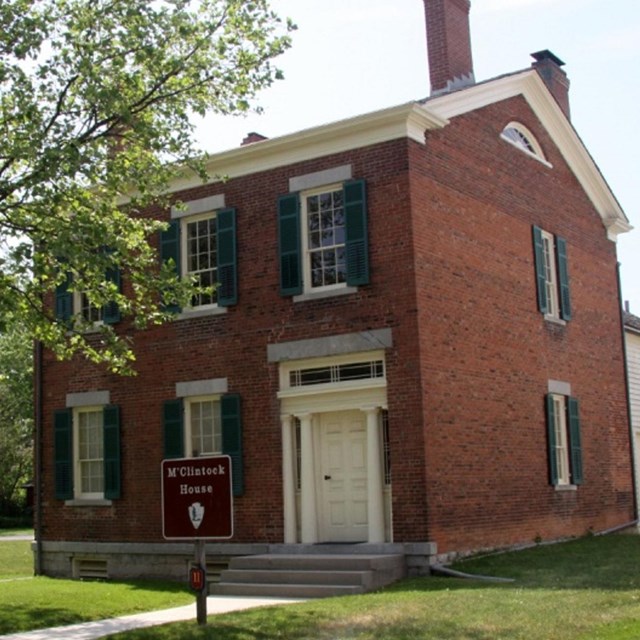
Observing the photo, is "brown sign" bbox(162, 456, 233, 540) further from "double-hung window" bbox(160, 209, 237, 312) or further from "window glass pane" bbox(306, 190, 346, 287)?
"double-hung window" bbox(160, 209, 237, 312)

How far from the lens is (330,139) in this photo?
17.7 metres

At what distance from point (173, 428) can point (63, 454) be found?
9.26 ft

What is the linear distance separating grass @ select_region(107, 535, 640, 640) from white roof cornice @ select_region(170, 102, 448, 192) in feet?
22.8

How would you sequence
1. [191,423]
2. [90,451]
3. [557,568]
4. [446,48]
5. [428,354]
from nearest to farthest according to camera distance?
[557,568], [428,354], [191,423], [90,451], [446,48]

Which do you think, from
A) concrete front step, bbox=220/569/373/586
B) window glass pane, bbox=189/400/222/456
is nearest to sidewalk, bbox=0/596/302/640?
concrete front step, bbox=220/569/373/586

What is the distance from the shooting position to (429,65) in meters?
21.2

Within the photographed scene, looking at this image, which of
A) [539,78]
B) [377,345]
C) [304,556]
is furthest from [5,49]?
[539,78]

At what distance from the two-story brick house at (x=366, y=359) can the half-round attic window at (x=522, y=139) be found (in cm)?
9

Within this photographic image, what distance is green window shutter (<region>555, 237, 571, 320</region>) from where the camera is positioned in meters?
21.2

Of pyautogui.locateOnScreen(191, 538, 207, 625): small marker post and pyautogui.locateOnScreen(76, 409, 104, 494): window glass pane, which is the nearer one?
pyautogui.locateOnScreen(191, 538, 207, 625): small marker post

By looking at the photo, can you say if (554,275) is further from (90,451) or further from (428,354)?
(90,451)

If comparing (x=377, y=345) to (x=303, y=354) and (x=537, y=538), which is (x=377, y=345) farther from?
(x=537, y=538)

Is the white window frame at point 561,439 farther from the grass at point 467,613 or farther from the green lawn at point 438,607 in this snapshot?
the grass at point 467,613

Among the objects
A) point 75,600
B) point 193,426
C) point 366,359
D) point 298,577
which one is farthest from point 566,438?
point 75,600
